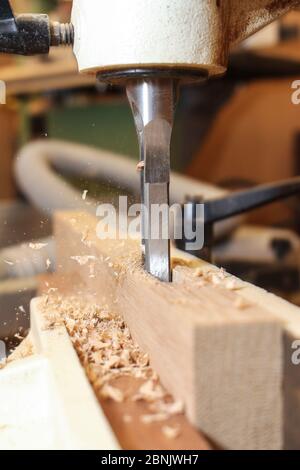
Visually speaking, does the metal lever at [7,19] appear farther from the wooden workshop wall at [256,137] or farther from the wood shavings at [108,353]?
the wooden workshop wall at [256,137]

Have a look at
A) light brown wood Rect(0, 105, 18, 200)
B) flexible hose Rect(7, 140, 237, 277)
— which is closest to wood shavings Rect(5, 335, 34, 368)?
flexible hose Rect(7, 140, 237, 277)

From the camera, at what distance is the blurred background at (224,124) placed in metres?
1.90

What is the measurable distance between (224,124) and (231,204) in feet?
6.00

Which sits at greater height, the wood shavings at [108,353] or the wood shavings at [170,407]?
the wood shavings at [170,407]

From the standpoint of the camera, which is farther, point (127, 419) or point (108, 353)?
point (108, 353)

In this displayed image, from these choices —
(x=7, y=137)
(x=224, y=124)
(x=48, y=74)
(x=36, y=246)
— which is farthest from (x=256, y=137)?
(x=36, y=246)

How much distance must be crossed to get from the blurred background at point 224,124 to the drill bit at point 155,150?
1167 millimetres

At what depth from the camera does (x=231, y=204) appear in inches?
38.9

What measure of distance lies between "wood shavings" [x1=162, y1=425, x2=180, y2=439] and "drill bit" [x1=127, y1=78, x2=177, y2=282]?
20cm

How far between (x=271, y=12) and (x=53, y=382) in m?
0.47

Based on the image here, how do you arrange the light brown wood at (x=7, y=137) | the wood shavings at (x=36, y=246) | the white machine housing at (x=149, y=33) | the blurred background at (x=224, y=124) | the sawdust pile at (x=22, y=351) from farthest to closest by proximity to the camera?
the light brown wood at (x=7, y=137) → the blurred background at (x=224, y=124) → the wood shavings at (x=36, y=246) → the sawdust pile at (x=22, y=351) → the white machine housing at (x=149, y=33)

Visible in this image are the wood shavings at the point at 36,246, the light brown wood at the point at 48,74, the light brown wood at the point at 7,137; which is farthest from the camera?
the light brown wood at the point at 7,137

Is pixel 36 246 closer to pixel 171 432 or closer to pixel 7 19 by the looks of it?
pixel 7 19

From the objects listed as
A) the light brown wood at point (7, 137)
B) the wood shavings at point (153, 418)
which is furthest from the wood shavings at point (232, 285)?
the light brown wood at point (7, 137)
